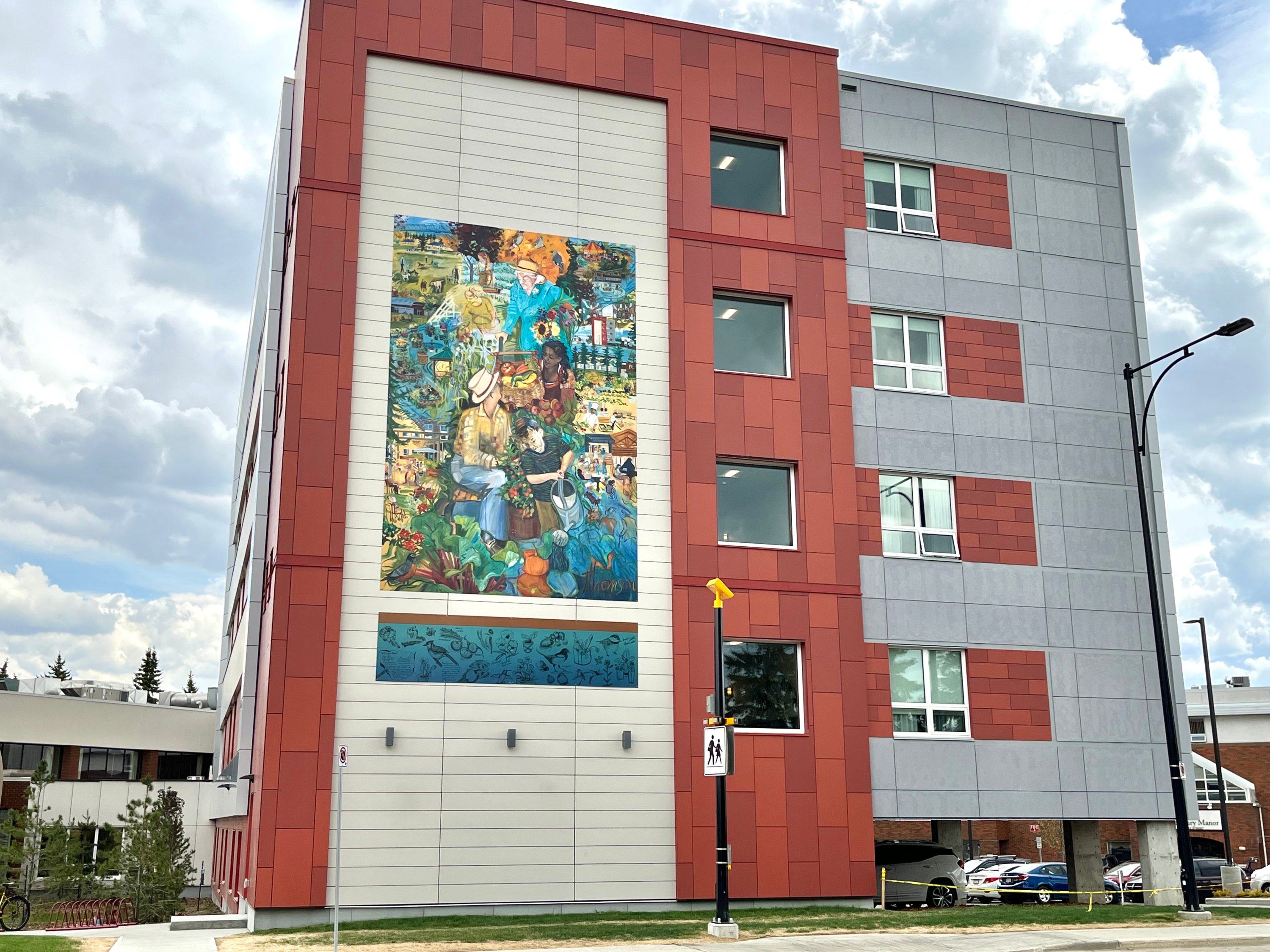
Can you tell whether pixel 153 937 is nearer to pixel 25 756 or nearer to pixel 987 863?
pixel 987 863

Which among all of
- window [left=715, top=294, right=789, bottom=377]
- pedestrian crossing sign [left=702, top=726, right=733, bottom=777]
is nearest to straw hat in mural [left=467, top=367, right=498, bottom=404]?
window [left=715, top=294, right=789, bottom=377]

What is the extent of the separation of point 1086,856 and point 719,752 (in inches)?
540

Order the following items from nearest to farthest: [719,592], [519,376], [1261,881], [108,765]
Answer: [719,592], [519,376], [1261,881], [108,765]

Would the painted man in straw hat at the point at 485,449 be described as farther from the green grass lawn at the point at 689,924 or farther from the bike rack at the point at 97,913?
the bike rack at the point at 97,913

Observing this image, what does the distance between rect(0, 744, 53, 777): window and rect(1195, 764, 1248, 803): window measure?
177ft

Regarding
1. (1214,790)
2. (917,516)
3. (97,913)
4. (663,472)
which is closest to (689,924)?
(663,472)

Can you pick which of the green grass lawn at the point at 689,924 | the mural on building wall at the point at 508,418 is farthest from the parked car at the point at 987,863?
the mural on building wall at the point at 508,418

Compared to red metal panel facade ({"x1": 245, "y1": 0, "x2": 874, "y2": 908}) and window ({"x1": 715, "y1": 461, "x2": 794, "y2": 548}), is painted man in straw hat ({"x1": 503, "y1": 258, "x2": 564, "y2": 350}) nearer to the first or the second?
red metal panel facade ({"x1": 245, "y1": 0, "x2": 874, "y2": 908})

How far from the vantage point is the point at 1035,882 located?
123 ft

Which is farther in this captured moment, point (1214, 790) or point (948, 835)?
point (1214, 790)

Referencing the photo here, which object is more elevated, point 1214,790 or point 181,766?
point 181,766

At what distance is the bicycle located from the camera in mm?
27625

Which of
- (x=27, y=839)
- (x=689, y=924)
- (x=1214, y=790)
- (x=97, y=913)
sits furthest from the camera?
(x=1214, y=790)

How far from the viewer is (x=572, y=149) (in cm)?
2656
